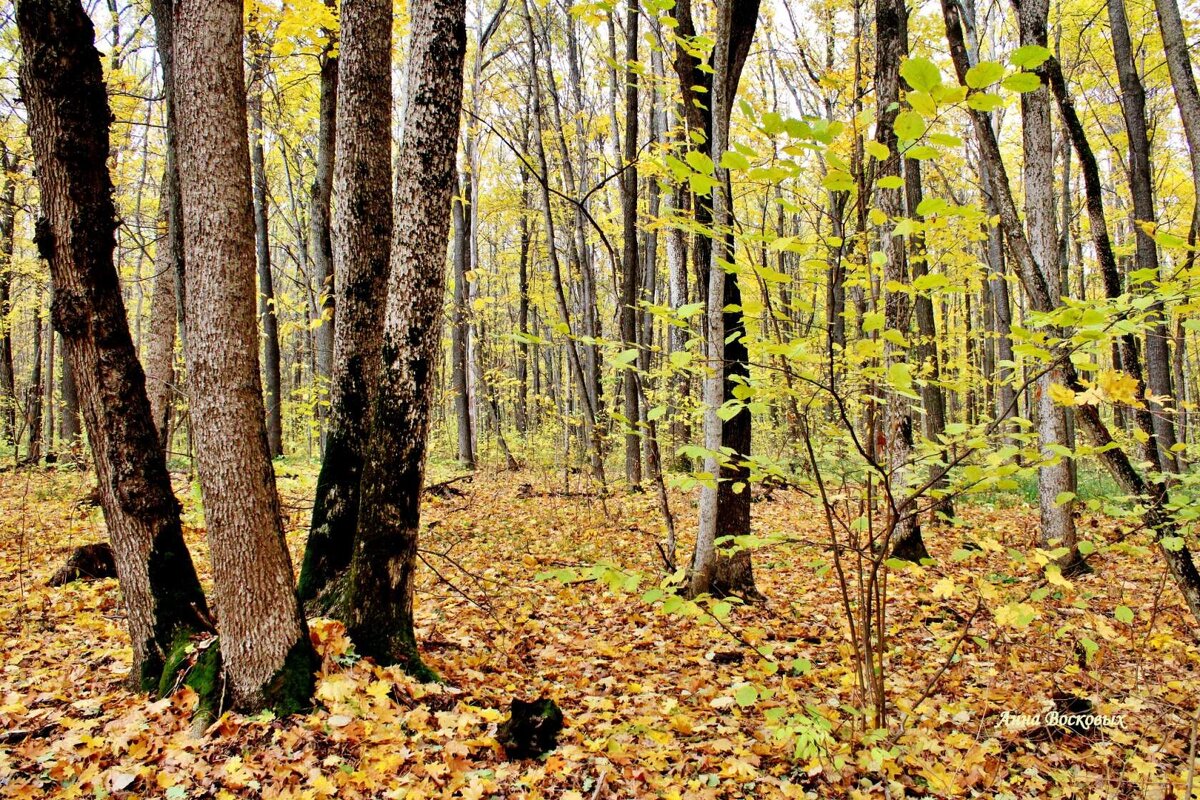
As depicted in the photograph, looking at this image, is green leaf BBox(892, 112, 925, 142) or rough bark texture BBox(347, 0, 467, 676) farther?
rough bark texture BBox(347, 0, 467, 676)

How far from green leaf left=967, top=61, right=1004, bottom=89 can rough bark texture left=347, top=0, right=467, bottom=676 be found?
2.61 m

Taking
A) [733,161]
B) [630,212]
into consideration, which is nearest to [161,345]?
[630,212]

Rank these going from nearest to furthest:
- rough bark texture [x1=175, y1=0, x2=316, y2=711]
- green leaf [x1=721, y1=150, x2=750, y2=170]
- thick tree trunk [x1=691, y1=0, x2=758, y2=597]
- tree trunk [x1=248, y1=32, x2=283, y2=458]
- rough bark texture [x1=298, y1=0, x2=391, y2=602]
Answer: green leaf [x1=721, y1=150, x2=750, y2=170] < rough bark texture [x1=175, y1=0, x2=316, y2=711] < rough bark texture [x1=298, y1=0, x2=391, y2=602] < thick tree trunk [x1=691, y1=0, x2=758, y2=597] < tree trunk [x1=248, y1=32, x2=283, y2=458]

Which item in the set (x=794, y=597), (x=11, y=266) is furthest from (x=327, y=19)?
(x=11, y=266)

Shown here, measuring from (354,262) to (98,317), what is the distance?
1501 millimetres

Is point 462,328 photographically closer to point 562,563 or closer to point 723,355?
point 723,355

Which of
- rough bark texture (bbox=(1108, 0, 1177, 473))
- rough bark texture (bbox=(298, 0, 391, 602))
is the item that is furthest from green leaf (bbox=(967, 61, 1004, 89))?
rough bark texture (bbox=(1108, 0, 1177, 473))

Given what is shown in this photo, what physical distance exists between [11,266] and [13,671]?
12450 millimetres

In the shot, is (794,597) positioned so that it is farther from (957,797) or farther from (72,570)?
(72,570)

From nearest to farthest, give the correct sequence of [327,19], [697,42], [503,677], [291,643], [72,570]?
[291,643], [697,42], [503,677], [72,570], [327,19]

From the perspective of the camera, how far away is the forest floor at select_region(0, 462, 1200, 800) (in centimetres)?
271

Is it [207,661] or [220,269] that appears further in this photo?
[207,661]

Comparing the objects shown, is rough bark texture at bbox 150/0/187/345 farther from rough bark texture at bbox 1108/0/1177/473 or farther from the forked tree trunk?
rough bark texture at bbox 1108/0/1177/473

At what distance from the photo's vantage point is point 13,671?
3.63 m
